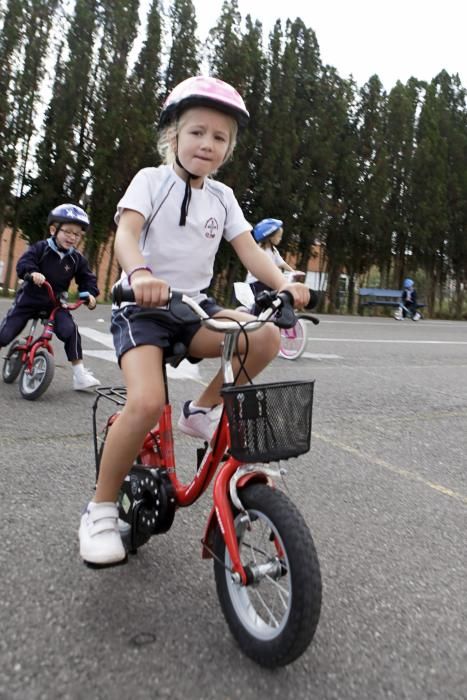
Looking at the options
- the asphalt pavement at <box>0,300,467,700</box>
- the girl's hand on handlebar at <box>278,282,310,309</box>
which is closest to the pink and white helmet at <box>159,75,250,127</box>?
the girl's hand on handlebar at <box>278,282,310,309</box>

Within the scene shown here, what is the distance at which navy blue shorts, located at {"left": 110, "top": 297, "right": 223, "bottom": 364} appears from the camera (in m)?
2.41

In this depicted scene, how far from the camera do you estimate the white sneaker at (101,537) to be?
7.69 feet

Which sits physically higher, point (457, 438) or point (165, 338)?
point (165, 338)

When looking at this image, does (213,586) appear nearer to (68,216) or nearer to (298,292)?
(298,292)

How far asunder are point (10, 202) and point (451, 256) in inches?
882

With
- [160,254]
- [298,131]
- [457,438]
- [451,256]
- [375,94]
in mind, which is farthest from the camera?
[451,256]

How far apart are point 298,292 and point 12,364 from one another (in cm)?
461

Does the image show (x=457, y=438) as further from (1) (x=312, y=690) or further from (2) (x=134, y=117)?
(2) (x=134, y=117)

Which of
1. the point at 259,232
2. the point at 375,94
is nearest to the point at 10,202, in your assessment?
the point at 259,232

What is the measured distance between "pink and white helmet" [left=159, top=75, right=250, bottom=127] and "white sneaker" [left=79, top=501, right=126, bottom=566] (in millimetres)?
1529

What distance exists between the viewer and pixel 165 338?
246cm

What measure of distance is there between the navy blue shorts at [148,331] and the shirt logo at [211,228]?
321 mm

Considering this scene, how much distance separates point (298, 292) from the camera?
2.40m

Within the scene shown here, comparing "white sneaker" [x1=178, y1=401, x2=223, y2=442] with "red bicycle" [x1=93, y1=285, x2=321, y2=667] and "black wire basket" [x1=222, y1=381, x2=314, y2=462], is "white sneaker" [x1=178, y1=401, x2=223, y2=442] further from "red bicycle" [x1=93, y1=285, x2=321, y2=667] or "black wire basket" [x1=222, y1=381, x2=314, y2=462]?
"black wire basket" [x1=222, y1=381, x2=314, y2=462]
